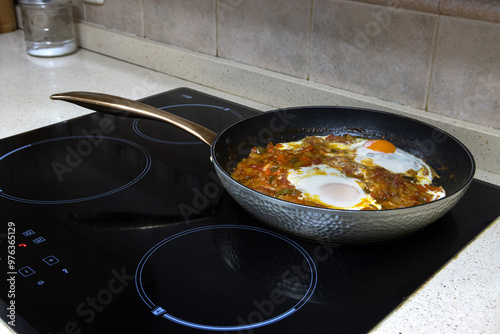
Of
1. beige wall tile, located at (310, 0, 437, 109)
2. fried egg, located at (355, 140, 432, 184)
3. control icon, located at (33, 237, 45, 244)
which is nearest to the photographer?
control icon, located at (33, 237, 45, 244)

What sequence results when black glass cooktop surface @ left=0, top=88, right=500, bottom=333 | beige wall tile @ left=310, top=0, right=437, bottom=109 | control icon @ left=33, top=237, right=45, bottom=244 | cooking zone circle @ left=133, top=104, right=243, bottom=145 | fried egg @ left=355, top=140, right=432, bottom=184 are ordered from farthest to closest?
cooking zone circle @ left=133, top=104, right=243, bottom=145
beige wall tile @ left=310, top=0, right=437, bottom=109
fried egg @ left=355, top=140, right=432, bottom=184
control icon @ left=33, top=237, right=45, bottom=244
black glass cooktop surface @ left=0, top=88, right=500, bottom=333

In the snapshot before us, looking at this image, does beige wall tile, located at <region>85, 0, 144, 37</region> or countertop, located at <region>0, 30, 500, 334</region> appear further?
beige wall tile, located at <region>85, 0, 144, 37</region>

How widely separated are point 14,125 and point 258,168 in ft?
2.10

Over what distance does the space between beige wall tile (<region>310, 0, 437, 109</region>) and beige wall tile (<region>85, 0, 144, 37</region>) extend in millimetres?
654

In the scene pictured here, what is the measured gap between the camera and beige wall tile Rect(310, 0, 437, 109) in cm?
105

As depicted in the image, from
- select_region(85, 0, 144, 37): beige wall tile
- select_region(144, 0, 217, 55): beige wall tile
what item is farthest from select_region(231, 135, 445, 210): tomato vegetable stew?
select_region(85, 0, 144, 37): beige wall tile

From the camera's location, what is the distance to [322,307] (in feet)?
2.20

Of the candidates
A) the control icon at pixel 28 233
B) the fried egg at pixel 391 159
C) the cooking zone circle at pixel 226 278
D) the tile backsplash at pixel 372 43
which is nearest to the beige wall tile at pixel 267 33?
the tile backsplash at pixel 372 43

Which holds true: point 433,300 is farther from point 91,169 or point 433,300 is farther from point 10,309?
point 91,169

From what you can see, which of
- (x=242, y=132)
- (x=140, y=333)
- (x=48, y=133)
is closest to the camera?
(x=140, y=333)

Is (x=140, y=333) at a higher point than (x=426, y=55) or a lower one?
lower

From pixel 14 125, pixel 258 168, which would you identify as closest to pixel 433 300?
pixel 258 168

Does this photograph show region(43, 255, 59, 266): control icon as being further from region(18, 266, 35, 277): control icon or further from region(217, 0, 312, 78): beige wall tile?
region(217, 0, 312, 78): beige wall tile

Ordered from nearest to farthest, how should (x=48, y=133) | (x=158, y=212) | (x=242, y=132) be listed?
(x=158, y=212) < (x=242, y=132) < (x=48, y=133)
